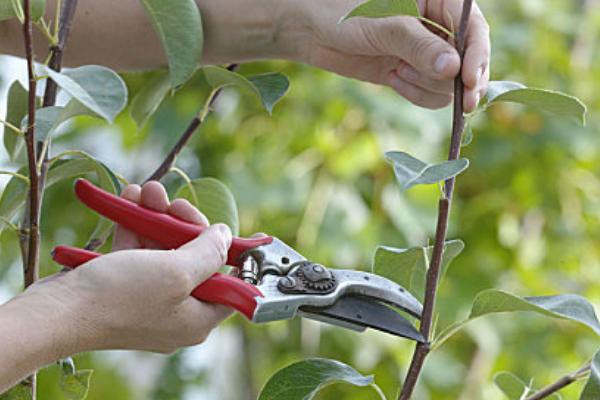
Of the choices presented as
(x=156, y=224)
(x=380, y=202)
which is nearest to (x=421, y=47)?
(x=156, y=224)

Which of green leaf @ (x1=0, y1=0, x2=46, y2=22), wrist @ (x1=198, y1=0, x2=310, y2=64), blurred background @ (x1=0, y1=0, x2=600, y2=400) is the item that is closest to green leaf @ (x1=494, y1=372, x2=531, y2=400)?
wrist @ (x1=198, y1=0, x2=310, y2=64)

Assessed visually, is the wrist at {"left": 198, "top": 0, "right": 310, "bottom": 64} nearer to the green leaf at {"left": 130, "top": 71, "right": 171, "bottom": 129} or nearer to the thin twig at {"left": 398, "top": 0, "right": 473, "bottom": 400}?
the green leaf at {"left": 130, "top": 71, "right": 171, "bottom": 129}

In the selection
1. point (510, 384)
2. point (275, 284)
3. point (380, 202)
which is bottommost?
point (380, 202)

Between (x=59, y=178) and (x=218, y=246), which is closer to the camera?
(x=218, y=246)

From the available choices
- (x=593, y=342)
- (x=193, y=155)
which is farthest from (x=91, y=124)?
(x=593, y=342)

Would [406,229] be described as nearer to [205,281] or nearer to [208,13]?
[208,13]

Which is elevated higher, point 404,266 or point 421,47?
point 421,47

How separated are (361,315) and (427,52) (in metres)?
0.19

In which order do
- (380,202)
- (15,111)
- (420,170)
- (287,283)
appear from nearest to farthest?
(420,170) < (287,283) < (15,111) < (380,202)

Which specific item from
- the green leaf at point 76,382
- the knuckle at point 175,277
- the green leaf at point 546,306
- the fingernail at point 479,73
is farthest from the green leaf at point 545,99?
the green leaf at point 76,382

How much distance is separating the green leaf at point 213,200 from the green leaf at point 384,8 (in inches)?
9.4

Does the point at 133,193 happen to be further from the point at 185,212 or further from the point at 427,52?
the point at 427,52

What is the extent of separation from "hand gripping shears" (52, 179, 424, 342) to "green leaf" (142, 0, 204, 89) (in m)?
0.10

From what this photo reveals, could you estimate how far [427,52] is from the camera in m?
0.80
